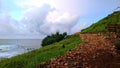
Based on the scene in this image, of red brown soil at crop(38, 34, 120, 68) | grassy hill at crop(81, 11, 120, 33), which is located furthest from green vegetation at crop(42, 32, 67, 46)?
red brown soil at crop(38, 34, 120, 68)

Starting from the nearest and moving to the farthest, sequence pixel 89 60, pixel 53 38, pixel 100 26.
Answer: pixel 89 60
pixel 53 38
pixel 100 26

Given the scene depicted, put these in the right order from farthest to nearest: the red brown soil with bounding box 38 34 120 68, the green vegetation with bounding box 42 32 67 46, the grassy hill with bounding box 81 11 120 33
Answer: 1. the grassy hill with bounding box 81 11 120 33
2. the green vegetation with bounding box 42 32 67 46
3. the red brown soil with bounding box 38 34 120 68

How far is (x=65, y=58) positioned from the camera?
20.6m

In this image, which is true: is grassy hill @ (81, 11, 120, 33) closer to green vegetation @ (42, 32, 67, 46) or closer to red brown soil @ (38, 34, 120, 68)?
green vegetation @ (42, 32, 67, 46)

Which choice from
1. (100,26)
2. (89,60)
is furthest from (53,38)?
(89,60)

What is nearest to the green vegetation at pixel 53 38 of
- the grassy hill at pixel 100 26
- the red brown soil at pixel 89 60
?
the grassy hill at pixel 100 26

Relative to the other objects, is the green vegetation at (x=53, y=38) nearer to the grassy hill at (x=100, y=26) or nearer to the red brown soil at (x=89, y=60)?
the grassy hill at (x=100, y=26)

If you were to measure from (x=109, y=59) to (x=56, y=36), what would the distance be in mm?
41482

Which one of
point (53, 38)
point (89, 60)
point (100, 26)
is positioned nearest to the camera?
point (89, 60)

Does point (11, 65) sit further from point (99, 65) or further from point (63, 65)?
point (99, 65)

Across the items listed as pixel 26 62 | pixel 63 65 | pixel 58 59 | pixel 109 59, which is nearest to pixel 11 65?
pixel 26 62

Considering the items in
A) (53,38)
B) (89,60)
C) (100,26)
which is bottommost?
(89,60)

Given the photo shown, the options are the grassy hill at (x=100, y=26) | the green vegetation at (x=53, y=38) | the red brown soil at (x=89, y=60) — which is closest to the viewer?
the red brown soil at (x=89, y=60)

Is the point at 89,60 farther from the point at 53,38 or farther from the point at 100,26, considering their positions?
the point at 100,26
